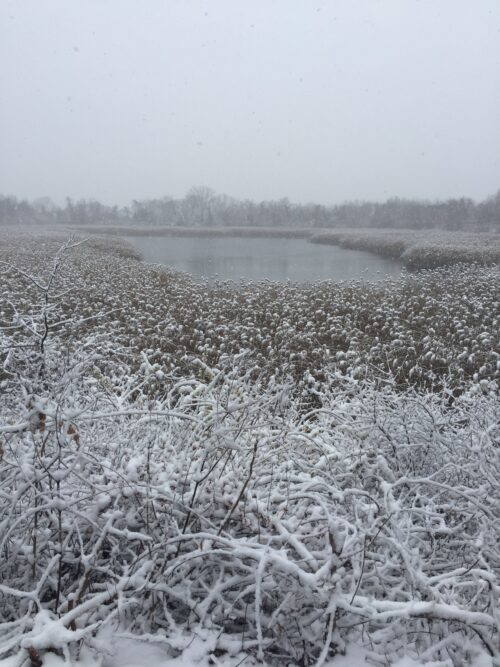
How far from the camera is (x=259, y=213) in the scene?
8150cm

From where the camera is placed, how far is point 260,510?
7.43 ft

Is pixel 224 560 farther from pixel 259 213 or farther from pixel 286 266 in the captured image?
pixel 259 213

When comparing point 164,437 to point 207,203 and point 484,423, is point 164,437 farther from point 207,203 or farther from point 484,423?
point 207,203

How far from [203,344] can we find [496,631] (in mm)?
7656

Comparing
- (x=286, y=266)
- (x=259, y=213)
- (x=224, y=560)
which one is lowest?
(x=224, y=560)

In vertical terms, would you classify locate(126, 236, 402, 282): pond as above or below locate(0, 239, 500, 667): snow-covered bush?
above

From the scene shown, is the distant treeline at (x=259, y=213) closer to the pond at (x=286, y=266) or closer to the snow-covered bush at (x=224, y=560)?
the pond at (x=286, y=266)

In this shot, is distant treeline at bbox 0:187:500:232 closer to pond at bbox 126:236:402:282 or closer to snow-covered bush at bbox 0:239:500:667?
pond at bbox 126:236:402:282

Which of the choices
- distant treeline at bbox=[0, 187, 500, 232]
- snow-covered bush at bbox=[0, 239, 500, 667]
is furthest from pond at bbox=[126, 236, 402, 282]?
distant treeline at bbox=[0, 187, 500, 232]

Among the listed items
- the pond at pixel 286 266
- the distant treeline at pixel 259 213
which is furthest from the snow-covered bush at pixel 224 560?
the distant treeline at pixel 259 213

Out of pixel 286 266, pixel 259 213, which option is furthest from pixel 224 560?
pixel 259 213

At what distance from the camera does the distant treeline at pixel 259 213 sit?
57594mm

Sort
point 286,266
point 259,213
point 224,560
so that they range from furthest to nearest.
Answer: point 259,213 < point 286,266 < point 224,560

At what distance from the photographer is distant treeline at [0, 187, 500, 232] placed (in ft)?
189
